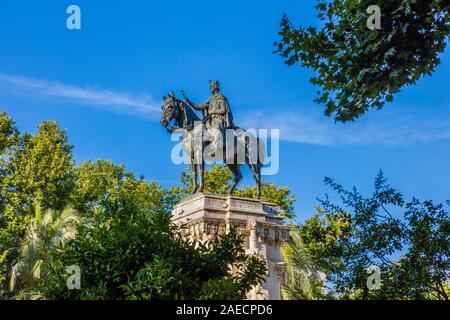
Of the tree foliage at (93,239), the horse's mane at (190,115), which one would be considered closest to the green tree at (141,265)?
the tree foliage at (93,239)

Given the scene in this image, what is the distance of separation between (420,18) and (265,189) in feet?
101

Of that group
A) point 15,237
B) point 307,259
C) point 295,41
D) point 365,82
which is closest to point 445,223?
point 365,82

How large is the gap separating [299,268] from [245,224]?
12.6 meters

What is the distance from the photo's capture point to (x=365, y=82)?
1147 cm

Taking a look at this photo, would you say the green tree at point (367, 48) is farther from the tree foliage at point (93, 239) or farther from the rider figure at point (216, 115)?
the rider figure at point (216, 115)

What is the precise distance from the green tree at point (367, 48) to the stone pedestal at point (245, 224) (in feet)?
23.5

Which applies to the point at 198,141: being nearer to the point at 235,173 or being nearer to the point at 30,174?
the point at 235,173

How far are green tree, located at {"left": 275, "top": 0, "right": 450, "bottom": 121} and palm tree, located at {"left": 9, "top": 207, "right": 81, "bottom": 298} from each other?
1527 centimetres

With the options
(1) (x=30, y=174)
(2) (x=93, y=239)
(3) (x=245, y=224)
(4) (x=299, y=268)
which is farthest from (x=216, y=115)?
(1) (x=30, y=174)

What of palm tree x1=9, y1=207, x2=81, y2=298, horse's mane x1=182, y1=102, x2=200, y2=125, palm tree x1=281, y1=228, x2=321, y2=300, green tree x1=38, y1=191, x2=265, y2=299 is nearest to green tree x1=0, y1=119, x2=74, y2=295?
palm tree x1=9, y1=207, x2=81, y2=298

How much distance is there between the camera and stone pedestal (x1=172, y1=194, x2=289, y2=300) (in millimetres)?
18594

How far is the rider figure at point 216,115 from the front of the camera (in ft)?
65.4
